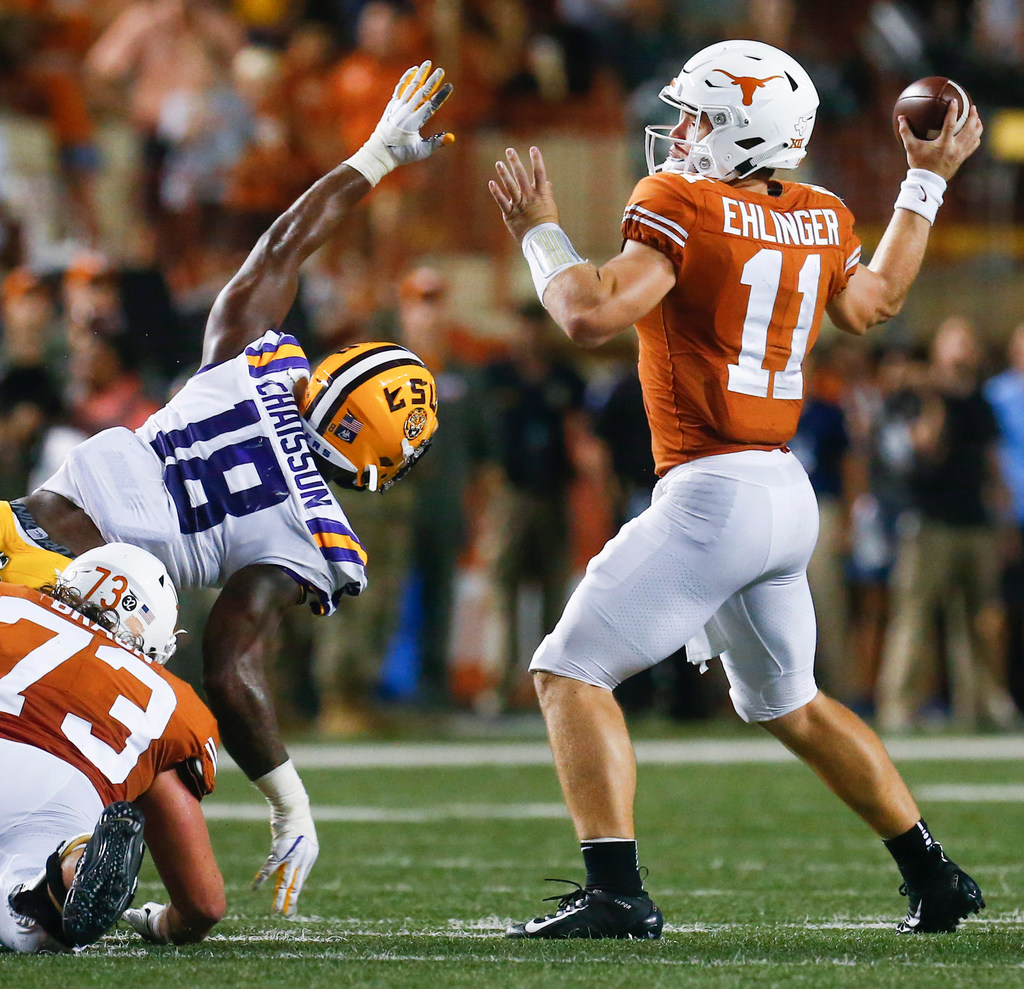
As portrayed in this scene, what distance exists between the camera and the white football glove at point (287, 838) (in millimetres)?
3600

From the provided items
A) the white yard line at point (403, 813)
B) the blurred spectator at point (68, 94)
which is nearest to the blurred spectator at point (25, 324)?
the blurred spectator at point (68, 94)

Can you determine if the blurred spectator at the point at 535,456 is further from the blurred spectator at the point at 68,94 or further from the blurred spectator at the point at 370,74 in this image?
the blurred spectator at the point at 68,94

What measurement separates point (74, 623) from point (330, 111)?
23.6ft

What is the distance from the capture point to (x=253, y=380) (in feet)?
13.3

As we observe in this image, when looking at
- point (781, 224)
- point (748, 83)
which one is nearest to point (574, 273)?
point (781, 224)

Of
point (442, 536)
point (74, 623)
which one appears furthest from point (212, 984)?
point (442, 536)

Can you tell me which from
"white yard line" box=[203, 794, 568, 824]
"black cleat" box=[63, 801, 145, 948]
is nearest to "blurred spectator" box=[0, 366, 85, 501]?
"white yard line" box=[203, 794, 568, 824]

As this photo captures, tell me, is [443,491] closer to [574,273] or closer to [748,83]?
[748,83]

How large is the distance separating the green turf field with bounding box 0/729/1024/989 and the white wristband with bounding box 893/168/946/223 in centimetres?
160

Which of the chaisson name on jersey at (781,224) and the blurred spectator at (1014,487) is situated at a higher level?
the chaisson name on jersey at (781,224)

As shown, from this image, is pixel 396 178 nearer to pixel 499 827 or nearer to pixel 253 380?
pixel 499 827

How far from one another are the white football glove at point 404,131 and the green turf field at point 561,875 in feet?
6.13

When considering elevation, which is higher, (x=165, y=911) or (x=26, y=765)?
(x=26, y=765)

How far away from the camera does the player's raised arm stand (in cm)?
435
